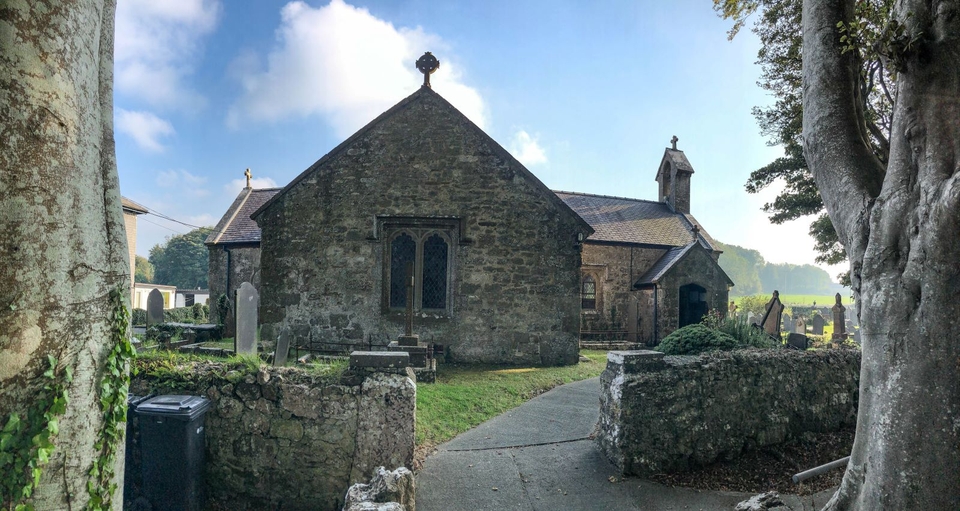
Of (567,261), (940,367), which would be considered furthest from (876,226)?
(567,261)

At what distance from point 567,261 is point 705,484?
7.61m

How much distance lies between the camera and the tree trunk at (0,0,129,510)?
2.74 meters

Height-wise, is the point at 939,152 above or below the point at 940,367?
above

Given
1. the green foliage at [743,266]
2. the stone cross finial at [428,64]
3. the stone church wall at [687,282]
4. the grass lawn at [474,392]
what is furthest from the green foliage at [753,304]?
the green foliage at [743,266]

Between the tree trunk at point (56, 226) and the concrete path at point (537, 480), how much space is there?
3.18 m

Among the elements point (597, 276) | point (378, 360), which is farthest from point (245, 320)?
point (597, 276)

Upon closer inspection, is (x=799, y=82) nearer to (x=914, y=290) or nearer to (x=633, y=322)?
(x=914, y=290)

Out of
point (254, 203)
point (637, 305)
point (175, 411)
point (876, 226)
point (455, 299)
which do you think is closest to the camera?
point (876, 226)

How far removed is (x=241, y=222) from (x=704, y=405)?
21450 millimetres

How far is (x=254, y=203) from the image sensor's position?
23375 millimetres

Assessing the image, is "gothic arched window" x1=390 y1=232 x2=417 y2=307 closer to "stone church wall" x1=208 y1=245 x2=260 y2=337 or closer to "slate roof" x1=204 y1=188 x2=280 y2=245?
"slate roof" x1=204 y1=188 x2=280 y2=245

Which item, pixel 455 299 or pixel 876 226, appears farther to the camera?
pixel 455 299

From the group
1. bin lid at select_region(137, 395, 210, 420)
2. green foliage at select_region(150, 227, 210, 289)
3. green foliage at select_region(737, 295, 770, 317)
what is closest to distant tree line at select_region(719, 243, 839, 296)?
green foliage at select_region(737, 295, 770, 317)

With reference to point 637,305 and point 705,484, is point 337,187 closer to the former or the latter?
point 705,484
